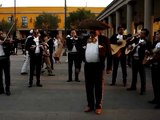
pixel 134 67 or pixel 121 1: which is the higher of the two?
pixel 121 1

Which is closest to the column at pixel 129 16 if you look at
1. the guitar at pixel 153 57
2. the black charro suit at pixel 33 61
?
the black charro suit at pixel 33 61

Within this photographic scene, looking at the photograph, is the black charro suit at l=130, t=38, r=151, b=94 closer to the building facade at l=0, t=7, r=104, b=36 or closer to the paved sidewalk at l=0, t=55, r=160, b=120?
the paved sidewalk at l=0, t=55, r=160, b=120

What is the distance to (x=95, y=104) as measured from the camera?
9.39 meters

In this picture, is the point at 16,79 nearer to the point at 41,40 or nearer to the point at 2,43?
the point at 41,40

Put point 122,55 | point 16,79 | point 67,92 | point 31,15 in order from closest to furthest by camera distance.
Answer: point 67,92 → point 122,55 → point 16,79 → point 31,15

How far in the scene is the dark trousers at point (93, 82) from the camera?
9.16m

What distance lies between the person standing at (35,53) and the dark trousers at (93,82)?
3856mm

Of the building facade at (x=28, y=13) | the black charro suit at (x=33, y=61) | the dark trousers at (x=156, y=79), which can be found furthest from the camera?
the building facade at (x=28, y=13)

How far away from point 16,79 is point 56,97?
4.41 metres

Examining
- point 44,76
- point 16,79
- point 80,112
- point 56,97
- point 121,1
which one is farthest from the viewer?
point 121,1

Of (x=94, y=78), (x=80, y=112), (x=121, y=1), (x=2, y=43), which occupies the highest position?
(x=121, y=1)

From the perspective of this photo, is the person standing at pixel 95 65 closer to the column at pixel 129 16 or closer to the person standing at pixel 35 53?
the person standing at pixel 35 53

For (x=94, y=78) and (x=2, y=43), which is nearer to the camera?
(x=94, y=78)

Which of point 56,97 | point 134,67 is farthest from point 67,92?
point 134,67
